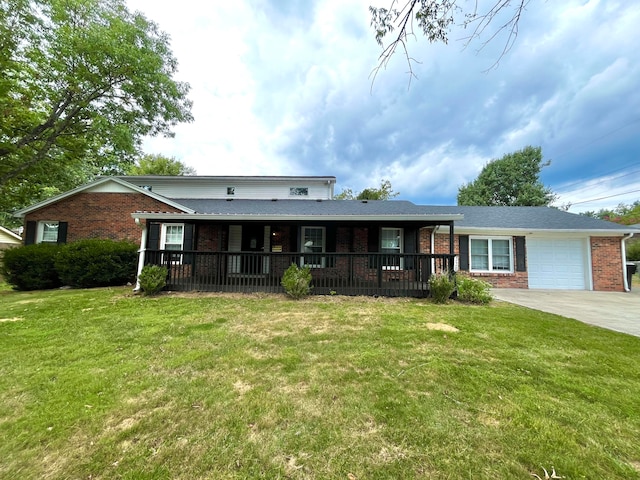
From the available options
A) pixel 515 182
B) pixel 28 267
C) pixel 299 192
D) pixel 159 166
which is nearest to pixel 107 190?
pixel 28 267

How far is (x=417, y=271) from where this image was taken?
25.5 feet

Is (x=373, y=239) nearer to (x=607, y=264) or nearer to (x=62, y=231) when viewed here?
(x=607, y=264)

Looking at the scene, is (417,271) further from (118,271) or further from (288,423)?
(118,271)

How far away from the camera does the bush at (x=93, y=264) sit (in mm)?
9117

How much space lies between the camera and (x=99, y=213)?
37.5 feet

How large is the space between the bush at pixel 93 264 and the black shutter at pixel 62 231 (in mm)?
2486

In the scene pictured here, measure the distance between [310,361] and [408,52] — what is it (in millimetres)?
4081

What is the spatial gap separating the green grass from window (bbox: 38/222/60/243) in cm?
910

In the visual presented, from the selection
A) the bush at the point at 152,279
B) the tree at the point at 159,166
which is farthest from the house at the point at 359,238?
the tree at the point at 159,166

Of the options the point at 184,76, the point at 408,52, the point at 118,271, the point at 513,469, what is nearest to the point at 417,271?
the point at 408,52

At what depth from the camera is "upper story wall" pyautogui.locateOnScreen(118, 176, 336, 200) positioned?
14109 millimetres

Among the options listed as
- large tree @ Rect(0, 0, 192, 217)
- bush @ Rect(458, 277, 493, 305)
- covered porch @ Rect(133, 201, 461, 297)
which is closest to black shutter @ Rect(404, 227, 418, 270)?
covered porch @ Rect(133, 201, 461, 297)

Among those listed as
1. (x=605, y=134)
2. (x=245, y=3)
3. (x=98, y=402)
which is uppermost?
(x=605, y=134)

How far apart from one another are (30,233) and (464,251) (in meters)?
18.5
